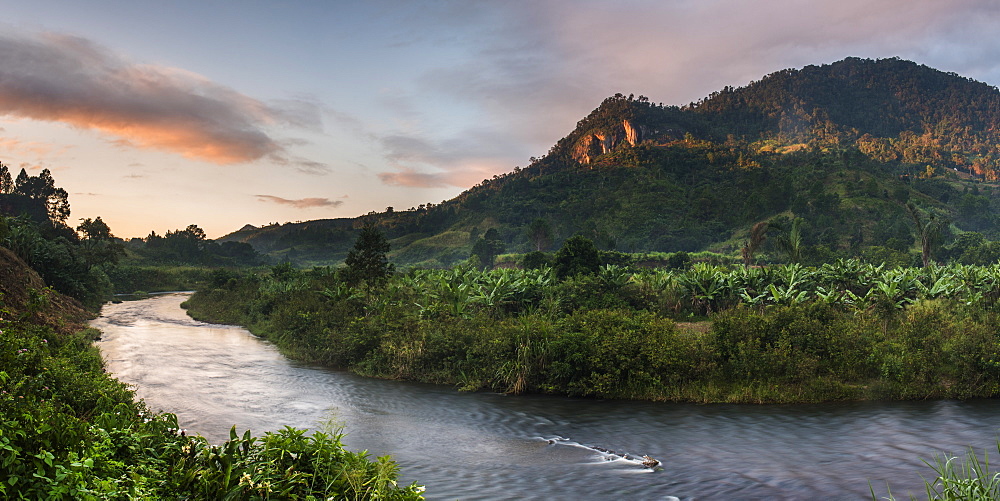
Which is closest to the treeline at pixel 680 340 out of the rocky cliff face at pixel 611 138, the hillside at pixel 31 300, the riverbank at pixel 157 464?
the hillside at pixel 31 300

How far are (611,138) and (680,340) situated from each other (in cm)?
15878

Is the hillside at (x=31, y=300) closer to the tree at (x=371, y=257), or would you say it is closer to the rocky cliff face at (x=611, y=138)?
the tree at (x=371, y=257)

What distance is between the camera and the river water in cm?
1031

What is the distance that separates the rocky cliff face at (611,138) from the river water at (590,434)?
508ft

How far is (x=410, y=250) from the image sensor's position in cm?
11344

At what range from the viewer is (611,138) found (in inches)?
6688

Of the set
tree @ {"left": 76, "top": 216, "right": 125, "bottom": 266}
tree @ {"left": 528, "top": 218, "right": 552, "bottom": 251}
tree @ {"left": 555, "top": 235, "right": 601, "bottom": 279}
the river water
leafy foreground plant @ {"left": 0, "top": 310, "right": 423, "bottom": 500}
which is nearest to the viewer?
leafy foreground plant @ {"left": 0, "top": 310, "right": 423, "bottom": 500}

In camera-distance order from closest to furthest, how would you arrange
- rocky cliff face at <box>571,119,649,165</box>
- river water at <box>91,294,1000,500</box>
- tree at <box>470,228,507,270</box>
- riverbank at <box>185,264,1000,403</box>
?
river water at <box>91,294,1000,500</box> → riverbank at <box>185,264,1000,403</box> → tree at <box>470,228,507,270</box> → rocky cliff face at <box>571,119,649,165</box>

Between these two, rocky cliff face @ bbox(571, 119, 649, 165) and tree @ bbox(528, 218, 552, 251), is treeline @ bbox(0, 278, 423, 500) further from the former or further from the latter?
rocky cliff face @ bbox(571, 119, 649, 165)

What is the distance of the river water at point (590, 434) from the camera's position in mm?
10312

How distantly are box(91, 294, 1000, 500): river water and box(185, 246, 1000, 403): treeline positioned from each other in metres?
0.64

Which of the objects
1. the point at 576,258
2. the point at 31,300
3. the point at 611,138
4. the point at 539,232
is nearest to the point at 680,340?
the point at 576,258

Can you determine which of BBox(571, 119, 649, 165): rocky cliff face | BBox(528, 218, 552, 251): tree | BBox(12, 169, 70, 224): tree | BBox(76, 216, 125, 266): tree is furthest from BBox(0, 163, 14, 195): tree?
BBox(571, 119, 649, 165): rocky cliff face

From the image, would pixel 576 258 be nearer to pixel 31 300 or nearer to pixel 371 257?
pixel 371 257
